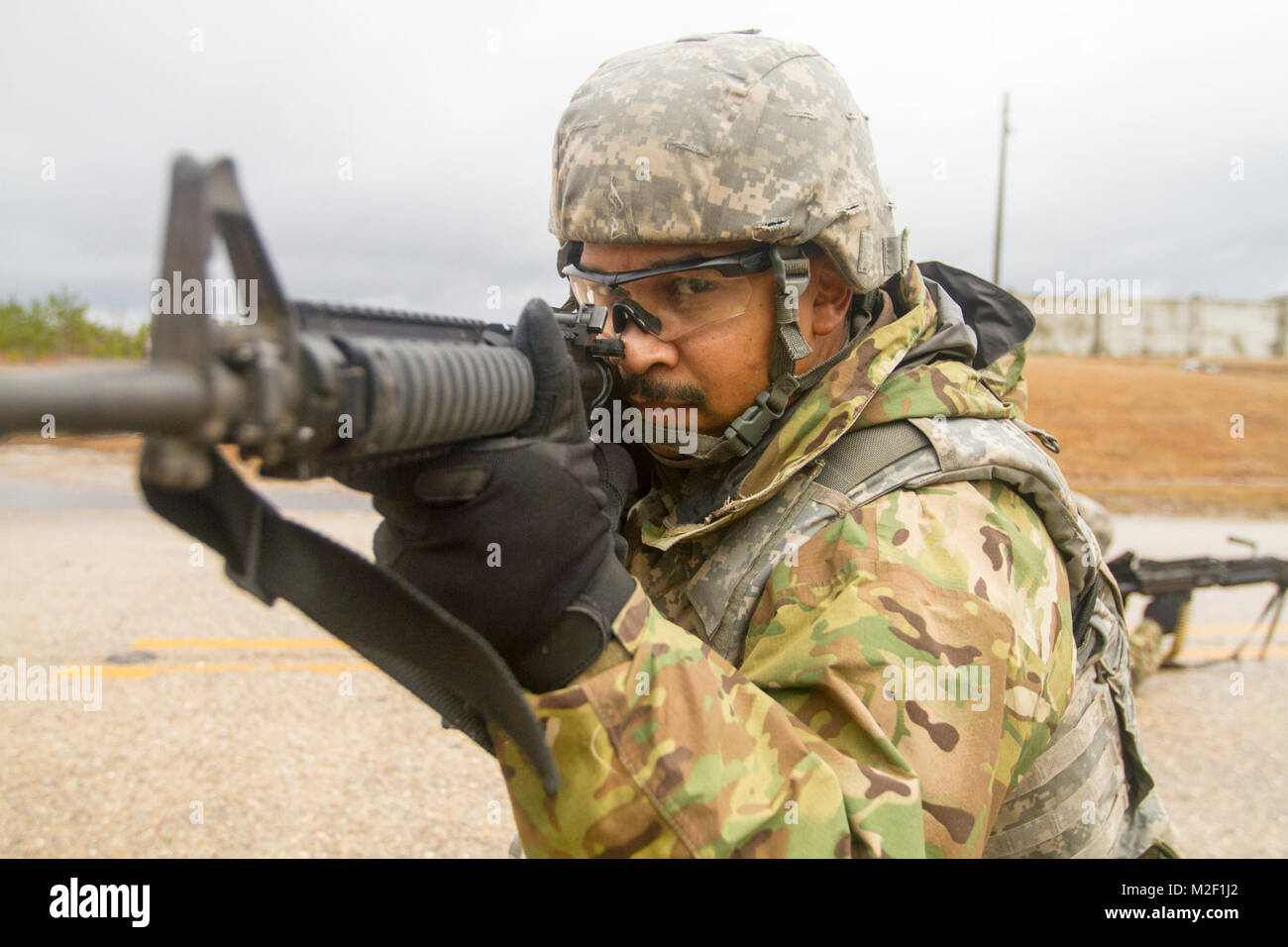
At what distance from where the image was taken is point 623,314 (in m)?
1.97

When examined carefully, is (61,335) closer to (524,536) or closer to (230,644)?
(230,644)

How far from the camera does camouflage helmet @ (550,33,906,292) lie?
1.98 m

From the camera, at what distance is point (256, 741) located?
12.3 feet

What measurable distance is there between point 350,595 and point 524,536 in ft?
0.95

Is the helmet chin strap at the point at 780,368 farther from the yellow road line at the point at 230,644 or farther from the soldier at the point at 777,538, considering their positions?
the yellow road line at the point at 230,644

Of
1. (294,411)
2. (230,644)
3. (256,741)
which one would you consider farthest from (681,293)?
(230,644)

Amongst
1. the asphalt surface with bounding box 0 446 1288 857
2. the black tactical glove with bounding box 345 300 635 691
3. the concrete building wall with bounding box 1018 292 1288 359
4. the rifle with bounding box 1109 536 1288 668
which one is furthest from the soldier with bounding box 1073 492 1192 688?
the concrete building wall with bounding box 1018 292 1288 359

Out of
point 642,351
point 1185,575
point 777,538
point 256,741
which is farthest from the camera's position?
point 1185,575

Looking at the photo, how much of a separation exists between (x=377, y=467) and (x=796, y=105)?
1.38 metres

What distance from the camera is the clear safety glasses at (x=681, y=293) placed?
1975 millimetres

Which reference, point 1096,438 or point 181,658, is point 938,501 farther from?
point 1096,438

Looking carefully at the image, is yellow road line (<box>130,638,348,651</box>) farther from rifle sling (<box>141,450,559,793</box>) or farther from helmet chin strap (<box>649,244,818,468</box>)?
rifle sling (<box>141,450,559,793</box>)

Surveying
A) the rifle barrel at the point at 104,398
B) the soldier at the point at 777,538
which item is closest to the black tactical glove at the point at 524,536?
the soldier at the point at 777,538

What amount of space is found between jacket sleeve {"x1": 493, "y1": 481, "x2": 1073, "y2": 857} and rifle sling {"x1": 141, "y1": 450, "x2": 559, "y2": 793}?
0.08 m
